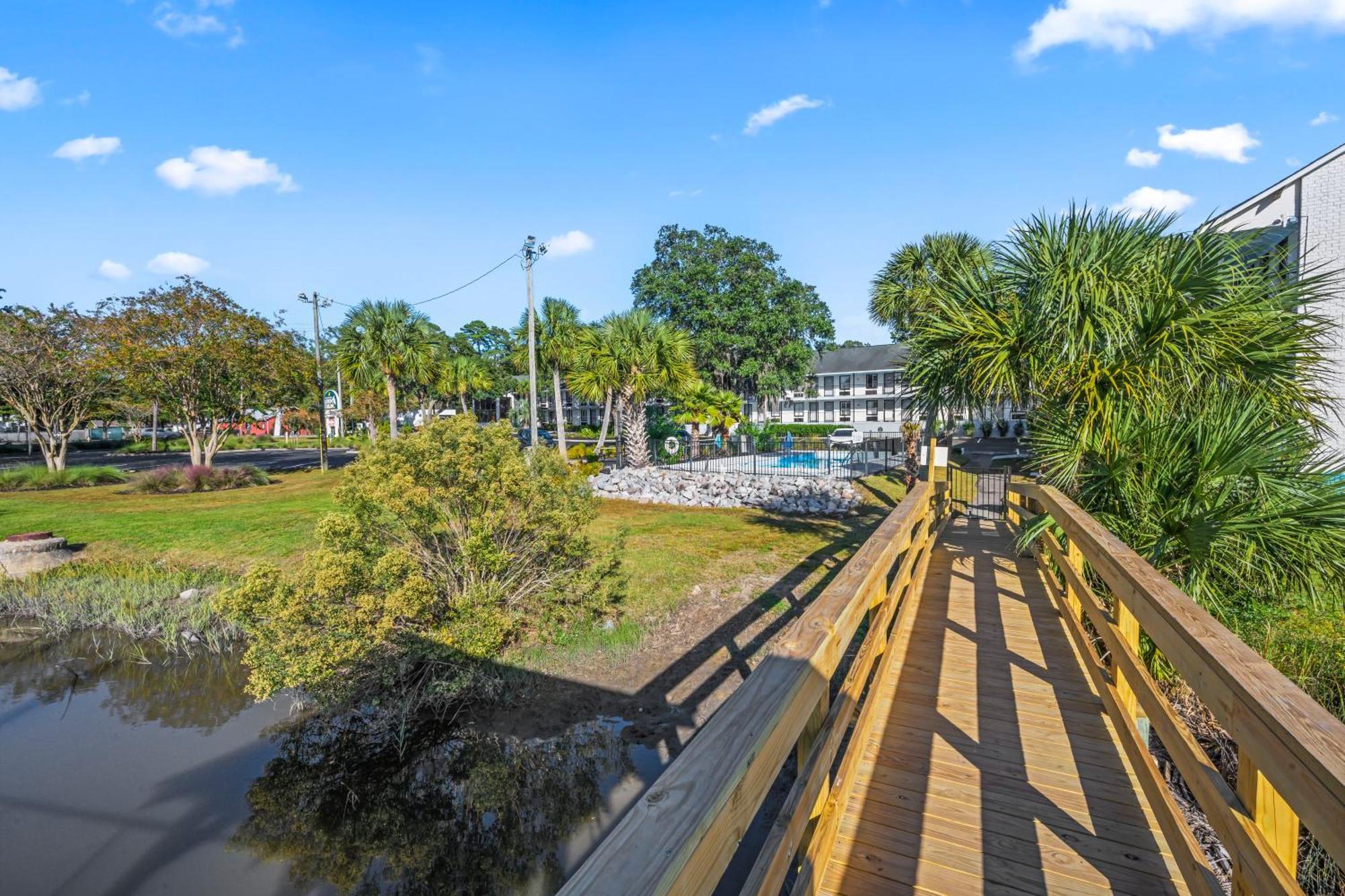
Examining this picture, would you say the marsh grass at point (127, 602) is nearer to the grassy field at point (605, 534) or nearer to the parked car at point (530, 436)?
the grassy field at point (605, 534)

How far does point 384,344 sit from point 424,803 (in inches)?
933

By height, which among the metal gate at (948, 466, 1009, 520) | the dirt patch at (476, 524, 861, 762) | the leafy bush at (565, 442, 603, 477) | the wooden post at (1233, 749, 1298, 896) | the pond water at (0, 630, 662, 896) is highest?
the wooden post at (1233, 749, 1298, 896)

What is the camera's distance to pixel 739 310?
37625mm

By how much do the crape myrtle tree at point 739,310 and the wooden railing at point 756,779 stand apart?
35.3m

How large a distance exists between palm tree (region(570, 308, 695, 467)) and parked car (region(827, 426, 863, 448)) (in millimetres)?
17149

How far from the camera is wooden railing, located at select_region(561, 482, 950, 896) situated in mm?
995

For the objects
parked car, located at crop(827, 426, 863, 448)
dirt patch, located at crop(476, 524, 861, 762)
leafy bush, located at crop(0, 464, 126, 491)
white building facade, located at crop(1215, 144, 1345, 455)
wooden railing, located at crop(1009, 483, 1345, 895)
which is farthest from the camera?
parked car, located at crop(827, 426, 863, 448)

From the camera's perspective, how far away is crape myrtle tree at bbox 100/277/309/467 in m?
21.1

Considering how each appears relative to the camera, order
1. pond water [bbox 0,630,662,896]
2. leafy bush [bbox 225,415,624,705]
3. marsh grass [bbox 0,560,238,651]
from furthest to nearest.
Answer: marsh grass [bbox 0,560,238,651] → leafy bush [bbox 225,415,624,705] → pond water [bbox 0,630,662,896]

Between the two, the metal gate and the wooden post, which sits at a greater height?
the wooden post

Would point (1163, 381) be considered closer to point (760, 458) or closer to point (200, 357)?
point (760, 458)

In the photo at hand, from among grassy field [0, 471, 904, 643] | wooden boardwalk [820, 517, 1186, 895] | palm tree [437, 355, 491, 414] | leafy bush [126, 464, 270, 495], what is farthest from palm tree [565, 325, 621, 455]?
palm tree [437, 355, 491, 414]

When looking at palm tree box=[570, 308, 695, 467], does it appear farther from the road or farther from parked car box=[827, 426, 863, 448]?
parked car box=[827, 426, 863, 448]

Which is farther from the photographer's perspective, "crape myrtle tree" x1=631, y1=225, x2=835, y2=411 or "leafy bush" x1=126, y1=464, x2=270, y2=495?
"crape myrtle tree" x1=631, y1=225, x2=835, y2=411
